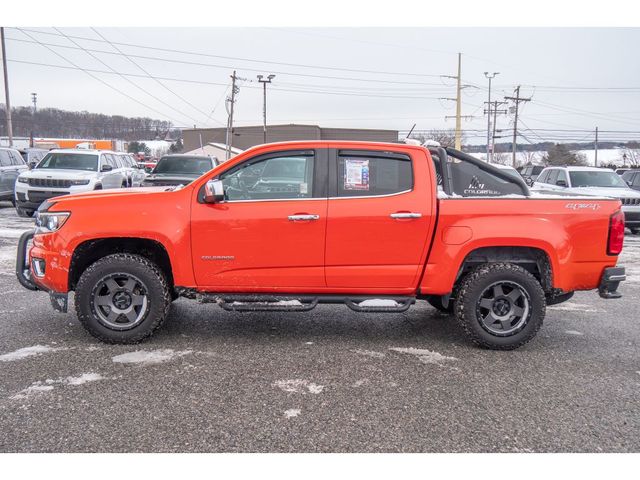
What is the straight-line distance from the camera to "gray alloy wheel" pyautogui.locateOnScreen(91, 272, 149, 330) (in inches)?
189

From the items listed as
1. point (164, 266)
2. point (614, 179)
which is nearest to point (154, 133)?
point (614, 179)

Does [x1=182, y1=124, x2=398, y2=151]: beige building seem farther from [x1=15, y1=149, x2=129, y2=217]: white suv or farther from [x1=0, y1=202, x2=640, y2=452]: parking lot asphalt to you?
[x1=0, y1=202, x2=640, y2=452]: parking lot asphalt

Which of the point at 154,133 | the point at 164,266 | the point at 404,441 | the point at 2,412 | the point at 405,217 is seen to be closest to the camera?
the point at 404,441

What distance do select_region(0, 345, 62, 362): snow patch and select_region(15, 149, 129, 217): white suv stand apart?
33.2ft

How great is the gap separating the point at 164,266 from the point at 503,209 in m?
3.23

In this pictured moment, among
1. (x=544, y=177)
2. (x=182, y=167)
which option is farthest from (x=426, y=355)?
(x=544, y=177)

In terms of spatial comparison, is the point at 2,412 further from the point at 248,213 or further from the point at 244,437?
the point at 248,213

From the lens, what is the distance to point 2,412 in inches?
136

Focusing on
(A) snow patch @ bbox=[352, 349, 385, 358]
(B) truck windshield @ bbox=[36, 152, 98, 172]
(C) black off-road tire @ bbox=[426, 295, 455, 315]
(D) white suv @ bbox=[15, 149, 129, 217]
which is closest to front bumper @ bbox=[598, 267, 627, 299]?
(C) black off-road tire @ bbox=[426, 295, 455, 315]

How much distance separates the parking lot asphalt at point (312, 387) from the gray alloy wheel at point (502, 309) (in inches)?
9.7

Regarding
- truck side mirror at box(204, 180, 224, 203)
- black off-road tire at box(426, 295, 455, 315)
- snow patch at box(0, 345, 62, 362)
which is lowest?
snow patch at box(0, 345, 62, 362)

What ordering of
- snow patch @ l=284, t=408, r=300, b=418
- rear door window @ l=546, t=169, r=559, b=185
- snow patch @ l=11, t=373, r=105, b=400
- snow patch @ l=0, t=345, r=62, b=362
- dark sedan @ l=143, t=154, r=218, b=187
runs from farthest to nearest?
rear door window @ l=546, t=169, r=559, b=185, dark sedan @ l=143, t=154, r=218, b=187, snow patch @ l=0, t=345, r=62, b=362, snow patch @ l=11, t=373, r=105, b=400, snow patch @ l=284, t=408, r=300, b=418

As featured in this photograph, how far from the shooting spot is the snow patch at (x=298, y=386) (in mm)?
3889

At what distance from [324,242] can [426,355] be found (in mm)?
1345
